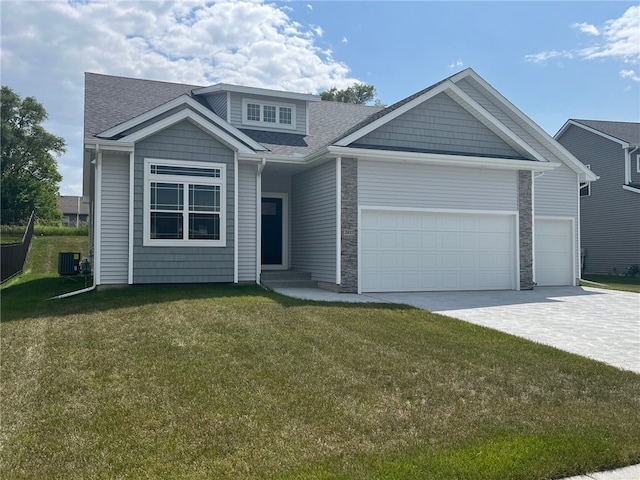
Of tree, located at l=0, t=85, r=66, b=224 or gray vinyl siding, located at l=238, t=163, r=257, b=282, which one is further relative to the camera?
tree, located at l=0, t=85, r=66, b=224

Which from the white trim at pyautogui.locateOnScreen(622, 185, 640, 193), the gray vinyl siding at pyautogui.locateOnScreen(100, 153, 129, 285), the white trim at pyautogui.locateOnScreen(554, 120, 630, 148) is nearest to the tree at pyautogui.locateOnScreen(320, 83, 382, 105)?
the white trim at pyautogui.locateOnScreen(554, 120, 630, 148)

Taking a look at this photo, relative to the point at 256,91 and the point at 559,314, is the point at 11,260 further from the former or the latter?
the point at 559,314

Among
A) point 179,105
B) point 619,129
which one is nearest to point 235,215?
point 179,105

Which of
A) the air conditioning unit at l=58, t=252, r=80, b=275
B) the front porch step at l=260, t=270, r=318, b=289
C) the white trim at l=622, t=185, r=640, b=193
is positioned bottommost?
the front porch step at l=260, t=270, r=318, b=289

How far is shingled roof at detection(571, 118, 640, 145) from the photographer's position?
2441 cm

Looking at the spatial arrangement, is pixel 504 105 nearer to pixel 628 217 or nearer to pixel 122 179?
pixel 628 217

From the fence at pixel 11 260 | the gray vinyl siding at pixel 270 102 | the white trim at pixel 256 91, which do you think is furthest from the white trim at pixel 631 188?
the fence at pixel 11 260

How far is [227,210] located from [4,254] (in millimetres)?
7657

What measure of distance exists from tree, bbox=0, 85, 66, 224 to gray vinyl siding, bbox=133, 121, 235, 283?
108 ft

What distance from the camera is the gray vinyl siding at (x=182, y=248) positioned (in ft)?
40.1

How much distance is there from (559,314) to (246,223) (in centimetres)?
758

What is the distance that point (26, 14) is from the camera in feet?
32.3

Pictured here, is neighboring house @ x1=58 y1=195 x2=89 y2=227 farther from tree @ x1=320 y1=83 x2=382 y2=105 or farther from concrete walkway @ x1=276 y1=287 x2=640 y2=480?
concrete walkway @ x1=276 y1=287 x2=640 y2=480

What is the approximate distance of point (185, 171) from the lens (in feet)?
41.5
